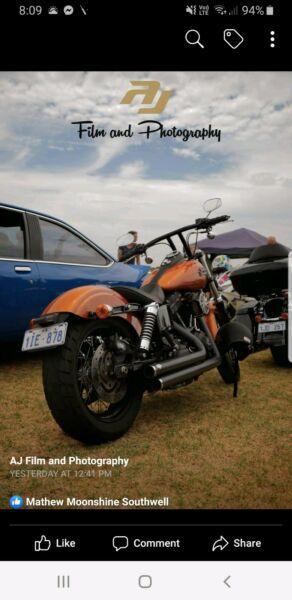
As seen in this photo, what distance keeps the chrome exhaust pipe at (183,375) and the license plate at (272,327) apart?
55.4 inches

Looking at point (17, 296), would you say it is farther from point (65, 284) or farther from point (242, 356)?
point (242, 356)

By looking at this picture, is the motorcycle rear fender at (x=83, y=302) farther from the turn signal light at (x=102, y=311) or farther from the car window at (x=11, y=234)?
the car window at (x=11, y=234)

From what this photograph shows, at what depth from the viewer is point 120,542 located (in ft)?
5.22

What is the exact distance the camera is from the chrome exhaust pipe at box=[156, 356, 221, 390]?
9.04 ft

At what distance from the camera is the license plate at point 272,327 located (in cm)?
456

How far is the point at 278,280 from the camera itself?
458cm

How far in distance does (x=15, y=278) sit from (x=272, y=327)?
8.71 feet
